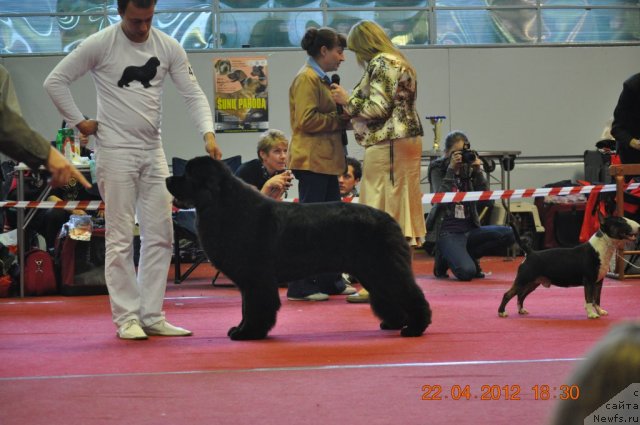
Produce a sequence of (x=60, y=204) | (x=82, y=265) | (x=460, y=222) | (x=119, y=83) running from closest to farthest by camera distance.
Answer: (x=119, y=83) → (x=82, y=265) → (x=60, y=204) → (x=460, y=222)

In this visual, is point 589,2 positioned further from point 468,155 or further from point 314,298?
point 314,298

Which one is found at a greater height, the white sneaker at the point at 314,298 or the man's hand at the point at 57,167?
the man's hand at the point at 57,167

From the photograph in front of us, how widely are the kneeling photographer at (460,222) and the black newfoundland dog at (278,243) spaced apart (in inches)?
128

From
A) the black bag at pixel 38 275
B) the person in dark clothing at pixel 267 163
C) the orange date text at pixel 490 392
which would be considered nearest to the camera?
the orange date text at pixel 490 392

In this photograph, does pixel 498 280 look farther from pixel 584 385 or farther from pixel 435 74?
pixel 584 385

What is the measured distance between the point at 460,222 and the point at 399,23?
442 centimetres

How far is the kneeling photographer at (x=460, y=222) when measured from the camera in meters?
7.33

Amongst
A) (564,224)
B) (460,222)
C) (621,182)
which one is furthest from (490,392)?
(564,224)

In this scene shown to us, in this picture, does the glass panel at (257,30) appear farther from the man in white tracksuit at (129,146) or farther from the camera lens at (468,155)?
the man in white tracksuit at (129,146)

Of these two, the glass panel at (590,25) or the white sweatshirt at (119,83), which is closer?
the white sweatshirt at (119,83)

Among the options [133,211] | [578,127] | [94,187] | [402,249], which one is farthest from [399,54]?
[578,127]

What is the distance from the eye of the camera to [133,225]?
13.7ft

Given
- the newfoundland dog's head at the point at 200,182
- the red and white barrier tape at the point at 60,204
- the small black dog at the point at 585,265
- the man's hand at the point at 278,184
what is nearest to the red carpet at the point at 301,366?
the small black dog at the point at 585,265

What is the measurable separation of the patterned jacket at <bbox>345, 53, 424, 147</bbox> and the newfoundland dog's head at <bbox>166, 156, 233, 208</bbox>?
1.29 meters
